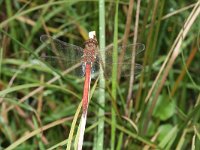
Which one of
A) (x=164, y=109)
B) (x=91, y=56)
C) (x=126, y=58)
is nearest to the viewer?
(x=91, y=56)

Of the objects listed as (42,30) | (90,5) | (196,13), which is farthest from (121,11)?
(196,13)

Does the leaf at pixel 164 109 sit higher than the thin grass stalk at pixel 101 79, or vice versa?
the thin grass stalk at pixel 101 79

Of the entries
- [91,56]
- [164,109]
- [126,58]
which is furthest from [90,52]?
[164,109]

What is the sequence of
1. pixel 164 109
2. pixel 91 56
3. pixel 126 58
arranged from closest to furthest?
pixel 91 56 → pixel 126 58 → pixel 164 109

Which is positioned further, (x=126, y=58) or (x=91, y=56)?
(x=126, y=58)

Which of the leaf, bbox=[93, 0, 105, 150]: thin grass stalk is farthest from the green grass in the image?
bbox=[93, 0, 105, 150]: thin grass stalk

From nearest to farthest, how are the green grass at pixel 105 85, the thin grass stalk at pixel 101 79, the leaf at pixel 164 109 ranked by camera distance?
the thin grass stalk at pixel 101 79 → the green grass at pixel 105 85 → the leaf at pixel 164 109

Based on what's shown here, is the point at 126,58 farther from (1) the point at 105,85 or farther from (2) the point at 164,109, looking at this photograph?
(2) the point at 164,109

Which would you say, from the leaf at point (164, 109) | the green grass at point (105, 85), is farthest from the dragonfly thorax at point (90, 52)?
the leaf at point (164, 109)

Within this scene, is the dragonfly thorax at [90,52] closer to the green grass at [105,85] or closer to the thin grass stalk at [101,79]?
the thin grass stalk at [101,79]
